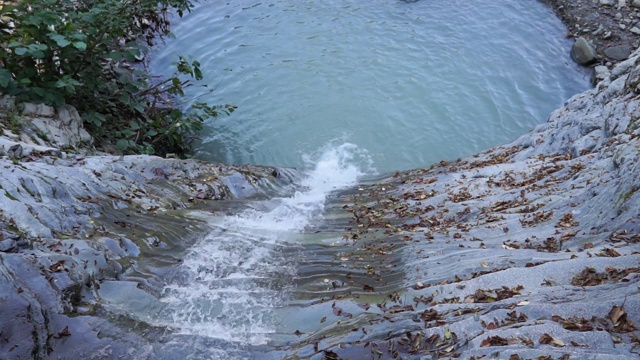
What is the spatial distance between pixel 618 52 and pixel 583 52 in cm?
98

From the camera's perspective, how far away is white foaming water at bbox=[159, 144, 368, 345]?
517 centimetres

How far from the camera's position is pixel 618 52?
13.9m

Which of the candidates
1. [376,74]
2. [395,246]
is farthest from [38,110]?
[376,74]

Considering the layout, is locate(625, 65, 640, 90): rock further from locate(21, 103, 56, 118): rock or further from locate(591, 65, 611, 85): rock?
locate(21, 103, 56, 118): rock

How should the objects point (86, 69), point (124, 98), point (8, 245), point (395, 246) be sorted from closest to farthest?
1. point (8, 245)
2. point (395, 246)
3. point (86, 69)
4. point (124, 98)

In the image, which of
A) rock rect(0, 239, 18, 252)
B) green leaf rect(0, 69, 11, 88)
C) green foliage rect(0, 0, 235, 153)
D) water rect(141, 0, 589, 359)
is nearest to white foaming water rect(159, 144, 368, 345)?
water rect(141, 0, 589, 359)

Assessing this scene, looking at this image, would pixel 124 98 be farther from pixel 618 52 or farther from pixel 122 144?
pixel 618 52

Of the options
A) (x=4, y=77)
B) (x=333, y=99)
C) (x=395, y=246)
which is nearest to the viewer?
(x=395, y=246)

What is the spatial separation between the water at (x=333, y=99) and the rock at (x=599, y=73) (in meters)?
0.37

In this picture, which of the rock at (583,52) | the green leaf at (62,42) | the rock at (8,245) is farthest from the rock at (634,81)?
the green leaf at (62,42)

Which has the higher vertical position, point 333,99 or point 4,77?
point 4,77

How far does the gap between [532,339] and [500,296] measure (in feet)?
2.66

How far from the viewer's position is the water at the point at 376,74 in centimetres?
1177

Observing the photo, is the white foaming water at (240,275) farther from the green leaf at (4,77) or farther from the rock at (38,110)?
the green leaf at (4,77)
